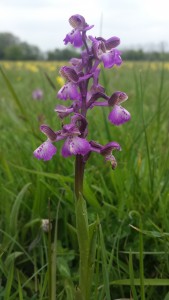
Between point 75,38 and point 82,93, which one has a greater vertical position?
point 75,38

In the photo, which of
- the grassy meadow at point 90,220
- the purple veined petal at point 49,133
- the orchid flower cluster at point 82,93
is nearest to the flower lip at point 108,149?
the orchid flower cluster at point 82,93

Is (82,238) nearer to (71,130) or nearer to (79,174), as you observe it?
(79,174)

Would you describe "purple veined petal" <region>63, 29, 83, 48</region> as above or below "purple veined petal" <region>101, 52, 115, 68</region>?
above

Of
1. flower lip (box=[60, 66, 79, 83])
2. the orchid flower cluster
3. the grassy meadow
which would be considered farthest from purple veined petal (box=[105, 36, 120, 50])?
the grassy meadow

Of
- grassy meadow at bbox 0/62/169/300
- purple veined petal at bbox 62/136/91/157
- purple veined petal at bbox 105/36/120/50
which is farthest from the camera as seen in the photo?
grassy meadow at bbox 0/62/169/300

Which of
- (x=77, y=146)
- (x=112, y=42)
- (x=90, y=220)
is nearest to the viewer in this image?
(x=77, y=146)

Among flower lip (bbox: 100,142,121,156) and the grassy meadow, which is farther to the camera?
the grassy meadow

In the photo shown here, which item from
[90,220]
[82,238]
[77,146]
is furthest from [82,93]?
[90,220]

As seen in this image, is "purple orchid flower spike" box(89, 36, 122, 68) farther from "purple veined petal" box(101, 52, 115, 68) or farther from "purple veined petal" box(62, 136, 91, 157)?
"purple veined petal" box(62, 136, 91, 157)

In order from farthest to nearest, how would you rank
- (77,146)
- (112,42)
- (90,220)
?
(90,220) < (112,42) < (77,146)
